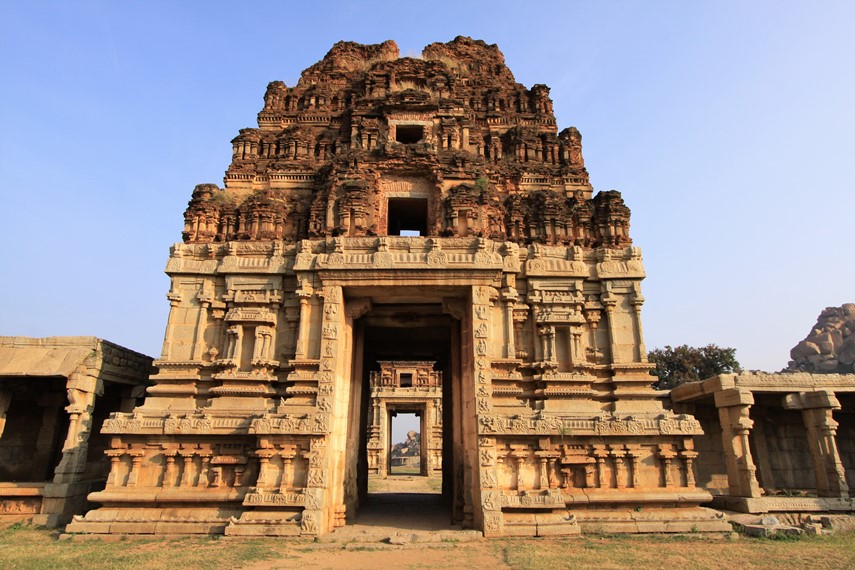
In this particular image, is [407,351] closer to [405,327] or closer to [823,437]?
[405,327]

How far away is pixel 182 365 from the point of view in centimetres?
1274

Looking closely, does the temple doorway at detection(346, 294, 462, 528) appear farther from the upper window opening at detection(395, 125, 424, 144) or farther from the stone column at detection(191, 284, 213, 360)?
the upper window opening at detection(395, 125, 424, 144)

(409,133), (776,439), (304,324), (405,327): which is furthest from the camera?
(409,133)

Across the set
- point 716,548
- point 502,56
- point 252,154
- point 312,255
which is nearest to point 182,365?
point 312,255

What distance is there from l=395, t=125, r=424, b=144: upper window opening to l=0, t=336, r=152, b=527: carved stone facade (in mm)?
10839

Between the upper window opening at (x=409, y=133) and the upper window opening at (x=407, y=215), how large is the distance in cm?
248

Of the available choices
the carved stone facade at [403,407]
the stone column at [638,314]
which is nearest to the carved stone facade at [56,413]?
the stone column at [638,314]

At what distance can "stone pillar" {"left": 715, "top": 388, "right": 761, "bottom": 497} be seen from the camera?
473 inches

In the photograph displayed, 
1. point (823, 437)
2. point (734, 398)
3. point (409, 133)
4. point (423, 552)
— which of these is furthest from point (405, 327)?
point (823, 437)

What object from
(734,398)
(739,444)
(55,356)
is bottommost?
(739,444)

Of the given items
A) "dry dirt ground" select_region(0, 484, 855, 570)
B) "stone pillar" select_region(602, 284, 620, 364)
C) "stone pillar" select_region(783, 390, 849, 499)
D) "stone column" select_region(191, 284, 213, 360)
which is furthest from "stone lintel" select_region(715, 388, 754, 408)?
"stone column" select_region(191, 284, 213, 360)

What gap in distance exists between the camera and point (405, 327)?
52.4 feet

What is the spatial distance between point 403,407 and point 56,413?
2098cm

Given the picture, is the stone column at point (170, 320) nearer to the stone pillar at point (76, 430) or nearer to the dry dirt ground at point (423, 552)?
the stone pillar at point (76, 430)
